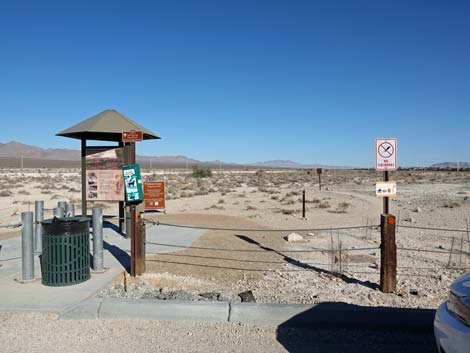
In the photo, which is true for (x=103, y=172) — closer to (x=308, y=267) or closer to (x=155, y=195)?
(x=155, y=195)

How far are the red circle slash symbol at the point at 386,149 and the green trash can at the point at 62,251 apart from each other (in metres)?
4.56

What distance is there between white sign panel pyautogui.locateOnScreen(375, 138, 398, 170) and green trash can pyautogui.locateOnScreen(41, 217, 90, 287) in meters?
4.49

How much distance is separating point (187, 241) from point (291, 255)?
8.34 ft

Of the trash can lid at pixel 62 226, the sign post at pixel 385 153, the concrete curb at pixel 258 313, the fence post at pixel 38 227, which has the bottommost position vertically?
the concrete curb at pixel 258 313

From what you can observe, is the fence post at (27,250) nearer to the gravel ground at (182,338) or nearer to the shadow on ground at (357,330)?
the gravel ground at (182,338)

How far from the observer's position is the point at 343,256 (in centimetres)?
916

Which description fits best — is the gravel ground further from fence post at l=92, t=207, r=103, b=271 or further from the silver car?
fence post at l=92, t=207, r=103, b=271

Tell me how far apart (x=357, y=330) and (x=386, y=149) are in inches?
109

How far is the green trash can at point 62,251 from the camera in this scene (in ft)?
19.6

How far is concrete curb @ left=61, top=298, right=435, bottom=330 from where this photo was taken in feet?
15.5

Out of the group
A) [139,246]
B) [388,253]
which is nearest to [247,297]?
[139,246]

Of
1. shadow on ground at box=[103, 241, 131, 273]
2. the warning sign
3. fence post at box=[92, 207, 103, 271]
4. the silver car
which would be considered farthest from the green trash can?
the warning sign

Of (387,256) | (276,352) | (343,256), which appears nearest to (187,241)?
(343,256)

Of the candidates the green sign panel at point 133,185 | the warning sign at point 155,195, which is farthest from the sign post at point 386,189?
the warning sign at point 155,195
